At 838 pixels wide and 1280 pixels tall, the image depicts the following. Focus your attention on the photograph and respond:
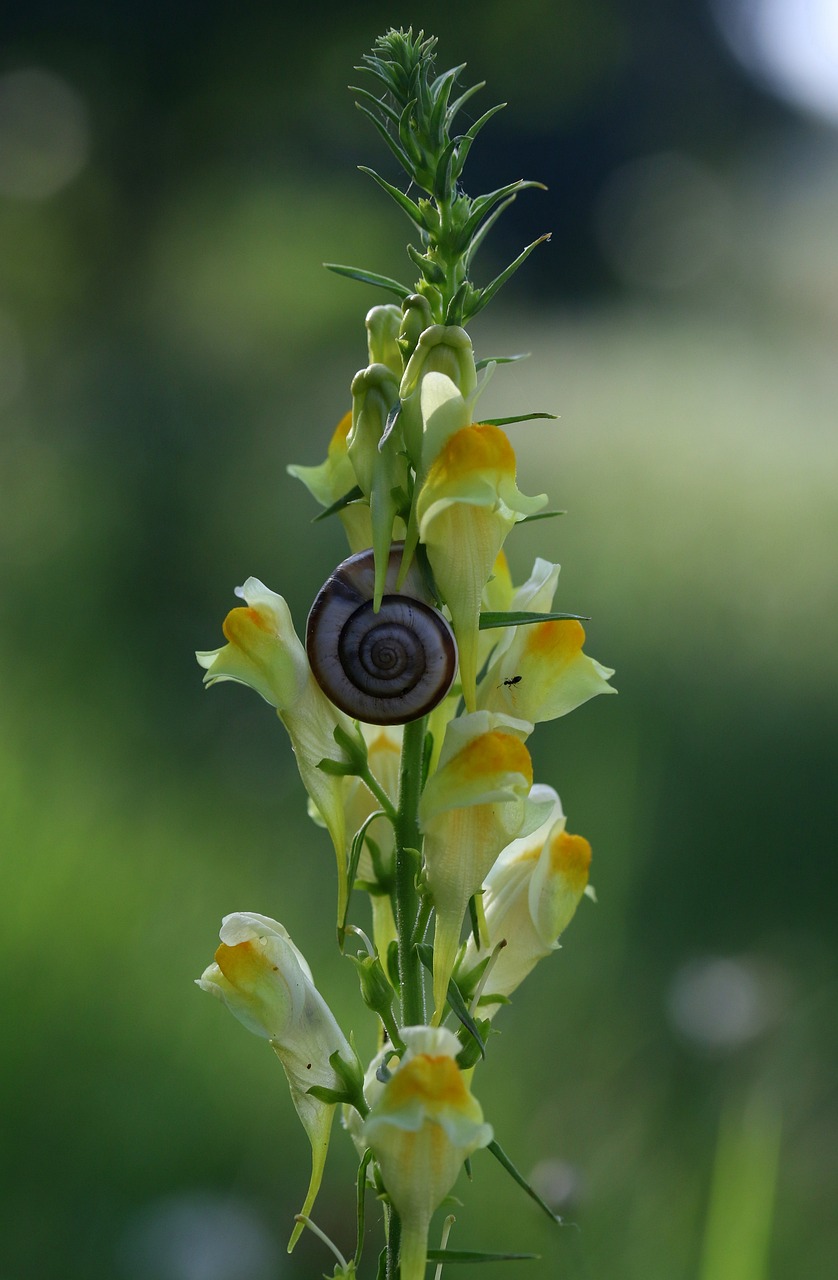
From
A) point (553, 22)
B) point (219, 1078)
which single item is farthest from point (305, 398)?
point (219, 1078)

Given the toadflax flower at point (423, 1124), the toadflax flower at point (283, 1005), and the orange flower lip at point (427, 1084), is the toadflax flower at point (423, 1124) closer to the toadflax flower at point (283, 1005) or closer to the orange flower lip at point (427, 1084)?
the orange flower lip at point (427, 1084)

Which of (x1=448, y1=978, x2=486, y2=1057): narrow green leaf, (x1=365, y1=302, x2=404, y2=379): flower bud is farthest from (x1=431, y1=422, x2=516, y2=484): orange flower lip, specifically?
(x1=448, y1=978, x2=486, y2=1057): narrow green leaf

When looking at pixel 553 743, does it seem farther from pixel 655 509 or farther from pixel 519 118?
pixel 519 118

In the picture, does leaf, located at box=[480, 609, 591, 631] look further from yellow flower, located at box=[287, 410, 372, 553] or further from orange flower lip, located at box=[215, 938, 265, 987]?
orange flower lip, located at box=[215, 938, 265, 987]

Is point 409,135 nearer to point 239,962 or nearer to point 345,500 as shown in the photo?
point 345,500

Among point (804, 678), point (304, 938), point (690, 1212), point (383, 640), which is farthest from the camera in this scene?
point (804, 678)

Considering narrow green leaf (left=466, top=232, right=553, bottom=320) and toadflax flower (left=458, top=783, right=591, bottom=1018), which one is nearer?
narrow green leaf (left=466, top=232, right=553, bottom=320)
